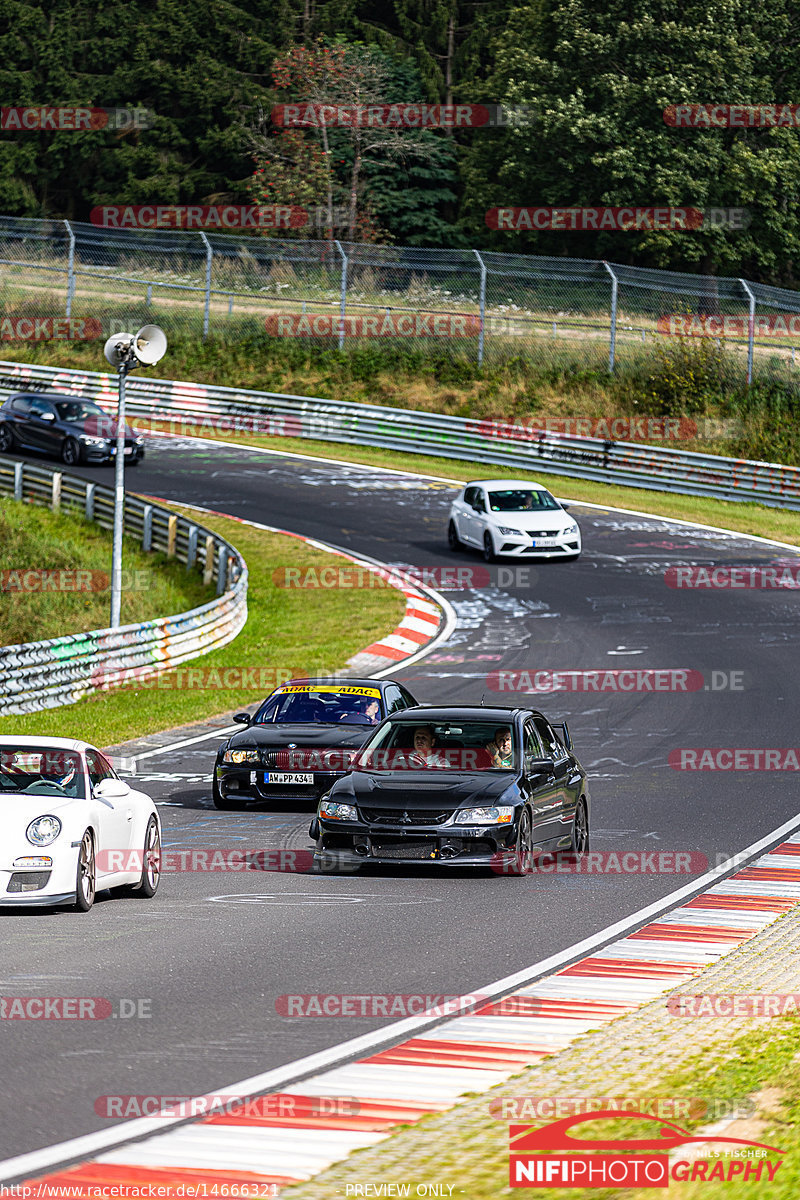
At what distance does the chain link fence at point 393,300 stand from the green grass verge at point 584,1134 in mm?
37373

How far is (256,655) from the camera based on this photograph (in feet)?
88.0

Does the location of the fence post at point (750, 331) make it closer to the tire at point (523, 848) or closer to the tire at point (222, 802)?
the tire at point (222, 802)

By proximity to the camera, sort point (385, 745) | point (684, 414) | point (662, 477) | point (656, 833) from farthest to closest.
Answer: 1. point (684, 414)
2. point (662, 477)
3. point (656, 833)
4. point (385, 745)

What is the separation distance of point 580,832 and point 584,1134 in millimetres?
7896

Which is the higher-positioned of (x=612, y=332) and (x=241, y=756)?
(x=612, y=332)

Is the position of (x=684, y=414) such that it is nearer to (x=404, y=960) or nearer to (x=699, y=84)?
(x=699, y=84)

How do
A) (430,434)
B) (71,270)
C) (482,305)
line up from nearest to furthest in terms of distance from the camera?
1. (430,434)
2. (482,305)
3. (71,270)

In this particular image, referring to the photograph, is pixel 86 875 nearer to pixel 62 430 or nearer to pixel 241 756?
pixel 241 756

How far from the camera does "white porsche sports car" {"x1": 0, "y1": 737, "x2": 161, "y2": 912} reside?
426 inches

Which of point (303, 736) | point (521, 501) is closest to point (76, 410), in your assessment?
point (521, 501)

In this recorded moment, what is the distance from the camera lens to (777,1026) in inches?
323

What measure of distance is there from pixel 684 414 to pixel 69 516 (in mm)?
17638

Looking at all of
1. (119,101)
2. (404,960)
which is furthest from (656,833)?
(119,101)

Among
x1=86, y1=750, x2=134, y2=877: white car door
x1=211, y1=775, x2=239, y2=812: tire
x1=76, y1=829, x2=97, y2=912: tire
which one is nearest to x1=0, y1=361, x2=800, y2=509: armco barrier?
x1=211, y1=775, x2=239, y2=812: tire
